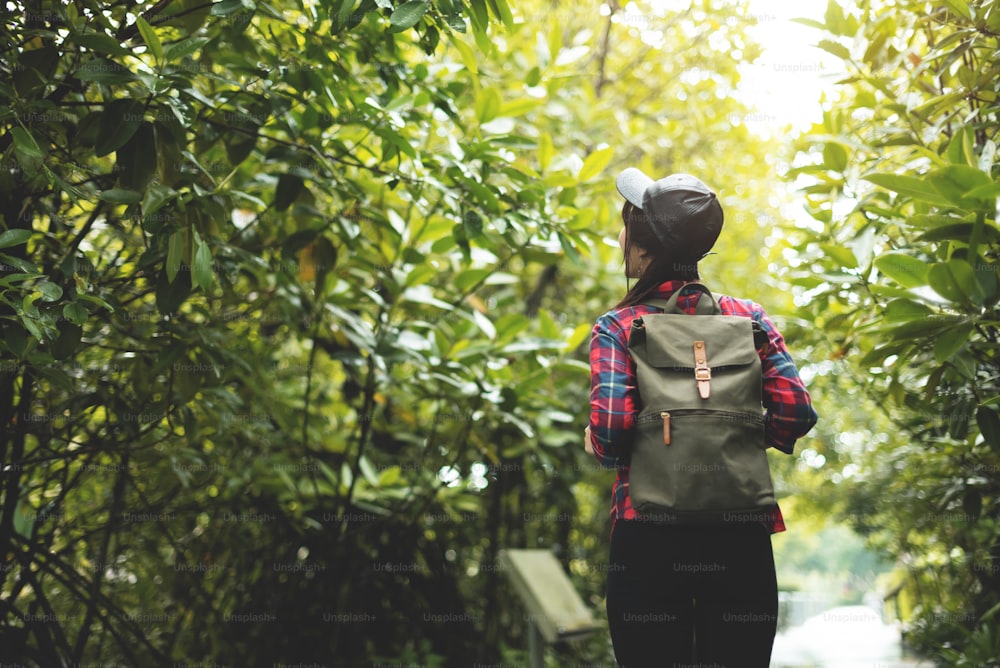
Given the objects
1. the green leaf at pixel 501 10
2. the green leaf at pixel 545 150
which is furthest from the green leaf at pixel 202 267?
the green leaf at pixel 545 150

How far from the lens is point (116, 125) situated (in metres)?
1.92

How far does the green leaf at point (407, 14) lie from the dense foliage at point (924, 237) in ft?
3.85

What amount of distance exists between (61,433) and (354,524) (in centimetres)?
138

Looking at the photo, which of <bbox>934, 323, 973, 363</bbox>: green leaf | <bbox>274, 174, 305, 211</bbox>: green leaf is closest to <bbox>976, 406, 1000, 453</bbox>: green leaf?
<bbox>934, 323, 973, 363</bbox>: green leaf

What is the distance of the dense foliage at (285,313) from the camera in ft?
6.57

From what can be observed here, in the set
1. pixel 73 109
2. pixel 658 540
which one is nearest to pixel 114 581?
pixel 73 109

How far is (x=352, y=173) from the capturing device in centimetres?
310

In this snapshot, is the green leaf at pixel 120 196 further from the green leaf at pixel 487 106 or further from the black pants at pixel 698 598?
the black pants at pixel 698 598

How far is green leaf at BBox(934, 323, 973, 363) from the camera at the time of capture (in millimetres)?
1696

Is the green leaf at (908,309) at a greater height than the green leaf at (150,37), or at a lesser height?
lesser

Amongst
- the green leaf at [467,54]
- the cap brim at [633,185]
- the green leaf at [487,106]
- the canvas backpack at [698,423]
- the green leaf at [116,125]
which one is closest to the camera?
the canvas backpack at [698,423]

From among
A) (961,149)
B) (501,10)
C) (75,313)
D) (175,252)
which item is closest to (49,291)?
(75,313)

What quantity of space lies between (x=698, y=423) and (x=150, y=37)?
5.39 ft

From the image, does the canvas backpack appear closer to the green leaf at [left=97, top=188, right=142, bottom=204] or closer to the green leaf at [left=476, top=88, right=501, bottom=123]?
the green leaf at [left=97, top=188, right=142, bottom=204]
